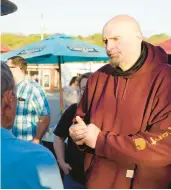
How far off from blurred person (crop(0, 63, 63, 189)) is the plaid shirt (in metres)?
2.43

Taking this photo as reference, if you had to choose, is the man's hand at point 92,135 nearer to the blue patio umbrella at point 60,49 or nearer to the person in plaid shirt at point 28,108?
the person in plaid shirt at point 28,108

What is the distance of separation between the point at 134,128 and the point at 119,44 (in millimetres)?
456

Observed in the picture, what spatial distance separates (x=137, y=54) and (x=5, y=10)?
0.74 metres

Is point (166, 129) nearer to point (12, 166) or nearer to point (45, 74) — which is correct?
point (12, 166)

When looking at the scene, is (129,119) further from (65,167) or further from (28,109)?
(28,109)

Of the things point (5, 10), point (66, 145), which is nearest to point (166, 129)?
point (5, 10)

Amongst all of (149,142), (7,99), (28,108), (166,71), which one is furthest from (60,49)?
(7,99)

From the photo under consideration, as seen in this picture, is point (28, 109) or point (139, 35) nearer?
point (139, 35)

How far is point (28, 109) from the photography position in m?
3.78

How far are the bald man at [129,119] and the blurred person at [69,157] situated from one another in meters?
0.67

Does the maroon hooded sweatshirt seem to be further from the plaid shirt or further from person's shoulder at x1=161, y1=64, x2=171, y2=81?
the plaid shirt

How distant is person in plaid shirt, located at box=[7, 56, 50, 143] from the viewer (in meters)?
3.75

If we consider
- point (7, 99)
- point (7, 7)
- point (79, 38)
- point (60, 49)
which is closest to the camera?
point (7, 99)

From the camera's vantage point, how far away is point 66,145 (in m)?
3.14
